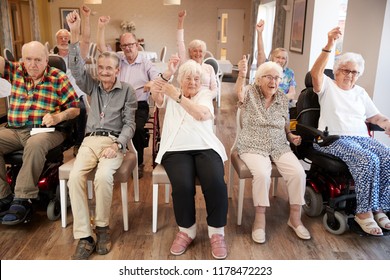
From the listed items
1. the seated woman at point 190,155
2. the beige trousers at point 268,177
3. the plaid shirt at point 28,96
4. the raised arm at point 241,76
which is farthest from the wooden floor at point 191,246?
the raised arm at point 241,76

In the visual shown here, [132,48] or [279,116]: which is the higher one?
[132,48]

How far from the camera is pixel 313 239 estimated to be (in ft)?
7.94

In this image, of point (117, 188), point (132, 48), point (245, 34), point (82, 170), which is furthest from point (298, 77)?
point (245, 34)

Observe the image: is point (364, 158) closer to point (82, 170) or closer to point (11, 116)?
point (82, 170)

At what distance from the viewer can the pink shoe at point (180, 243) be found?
7.26ft

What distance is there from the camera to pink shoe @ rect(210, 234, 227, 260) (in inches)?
85.7

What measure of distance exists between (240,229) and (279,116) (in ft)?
2.70

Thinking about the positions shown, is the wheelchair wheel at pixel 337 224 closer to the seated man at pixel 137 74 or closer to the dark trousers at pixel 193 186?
the dark trousers at pixel 193 186

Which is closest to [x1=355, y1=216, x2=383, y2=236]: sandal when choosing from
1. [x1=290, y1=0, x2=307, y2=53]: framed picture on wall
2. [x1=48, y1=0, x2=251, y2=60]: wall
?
[x1=290, y1=0, x2=307, y2=53]: framed picture on wall

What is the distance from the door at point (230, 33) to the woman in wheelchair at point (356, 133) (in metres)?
9.68

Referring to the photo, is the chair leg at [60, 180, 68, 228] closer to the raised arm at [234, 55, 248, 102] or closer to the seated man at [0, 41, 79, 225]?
the seated man at [0, 41, 79, 225]

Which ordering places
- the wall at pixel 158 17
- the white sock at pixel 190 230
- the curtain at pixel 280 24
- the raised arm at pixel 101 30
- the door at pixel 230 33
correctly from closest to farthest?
the white sock at pixel 190 230 < the raised arm at pixel 101 30 < the curtain at pixel 280 24 < the wall at pixel 158 17 < the door at pixel 230 33

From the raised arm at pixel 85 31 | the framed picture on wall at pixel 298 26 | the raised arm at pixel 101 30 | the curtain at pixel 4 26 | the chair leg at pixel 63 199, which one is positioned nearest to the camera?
the chair leg at pixel 63 199

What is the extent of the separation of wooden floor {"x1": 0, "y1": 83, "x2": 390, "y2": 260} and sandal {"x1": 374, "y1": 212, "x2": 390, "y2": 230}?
0.31ft
